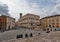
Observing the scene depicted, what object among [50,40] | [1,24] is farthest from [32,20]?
[50,40]

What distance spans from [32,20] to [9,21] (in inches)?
440

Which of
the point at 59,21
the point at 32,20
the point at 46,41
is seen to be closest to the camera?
the point at 46,41

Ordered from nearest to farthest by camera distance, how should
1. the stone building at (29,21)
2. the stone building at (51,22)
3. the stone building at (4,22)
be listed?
the stone building at (51,22) → the stone building at (4,22) → the stone building at (29,21)

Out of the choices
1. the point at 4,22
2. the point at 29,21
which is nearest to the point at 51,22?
the point at 29,21

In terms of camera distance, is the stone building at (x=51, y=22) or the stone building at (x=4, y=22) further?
the stone building at (x=4, y=22)

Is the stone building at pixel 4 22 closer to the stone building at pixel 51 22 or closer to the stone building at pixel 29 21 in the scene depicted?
the stone building at pixel 29 21

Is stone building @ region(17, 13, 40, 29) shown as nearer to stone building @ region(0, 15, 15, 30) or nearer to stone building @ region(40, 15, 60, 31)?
stone building @ region(40, 15, 60, 31)

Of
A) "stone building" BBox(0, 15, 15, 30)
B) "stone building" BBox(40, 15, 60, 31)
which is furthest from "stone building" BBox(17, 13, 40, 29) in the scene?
"stone building" BBox(0, 15, 15, 30)

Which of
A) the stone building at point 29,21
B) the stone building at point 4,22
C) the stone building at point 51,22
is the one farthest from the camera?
the stone building at point 29,21

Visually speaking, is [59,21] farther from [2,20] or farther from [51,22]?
[2,20]

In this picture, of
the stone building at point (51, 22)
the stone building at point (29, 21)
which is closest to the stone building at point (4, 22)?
the stone building at point (29, 21)

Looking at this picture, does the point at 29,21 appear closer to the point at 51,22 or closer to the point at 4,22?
the point at 51,22

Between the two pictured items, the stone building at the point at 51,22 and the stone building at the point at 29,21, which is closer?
the stone building at the point at 51,22

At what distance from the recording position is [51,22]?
5569 centimetres
